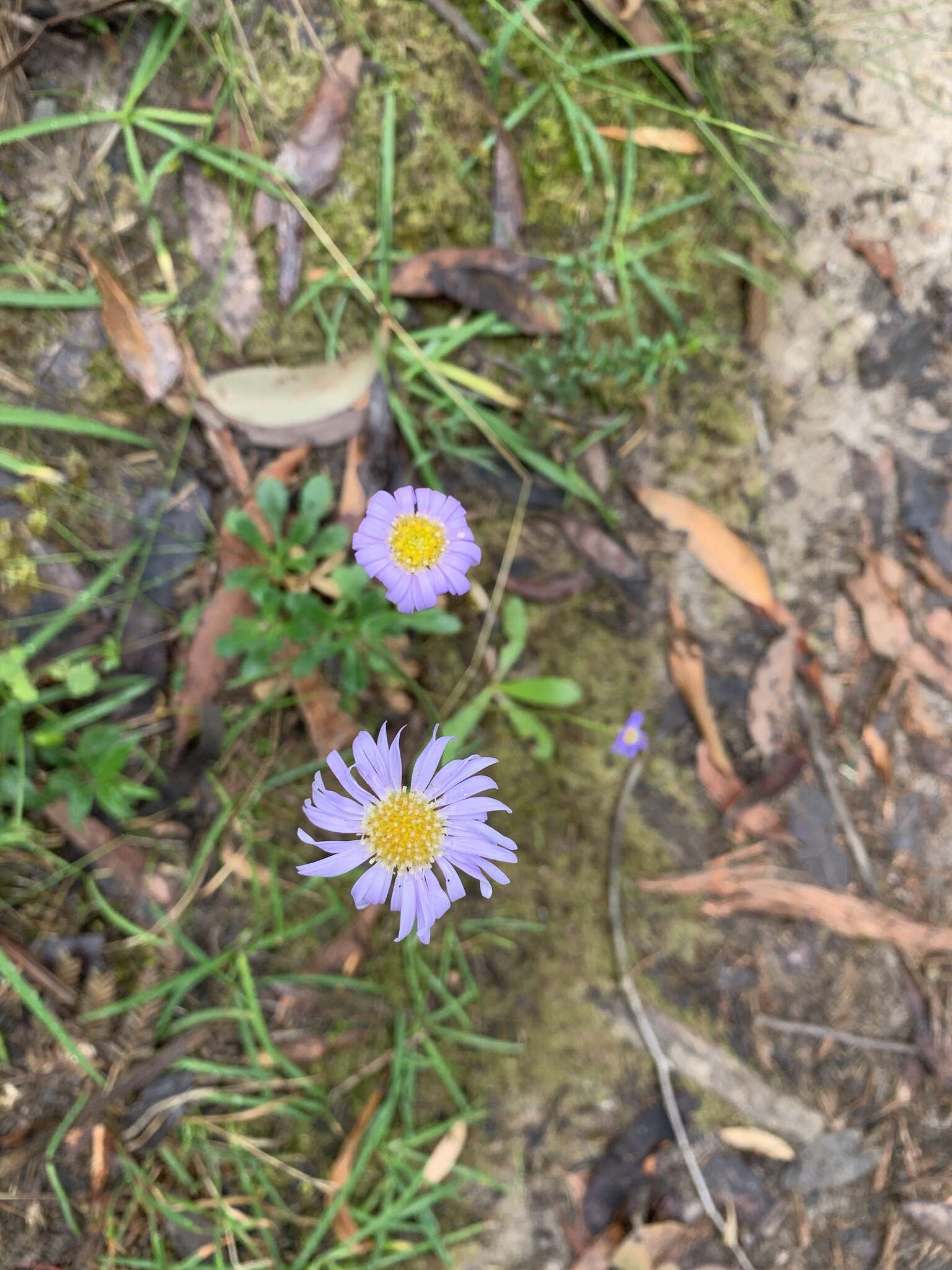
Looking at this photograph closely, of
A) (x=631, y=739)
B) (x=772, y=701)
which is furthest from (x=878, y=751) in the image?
(x=631, y=739)

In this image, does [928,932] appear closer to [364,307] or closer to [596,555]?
[596,555]

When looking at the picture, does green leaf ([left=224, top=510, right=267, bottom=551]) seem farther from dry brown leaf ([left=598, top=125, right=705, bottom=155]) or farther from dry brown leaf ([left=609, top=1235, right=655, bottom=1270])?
dry brown leaf ([left=609, top=1235, right=655, bottom=1270])

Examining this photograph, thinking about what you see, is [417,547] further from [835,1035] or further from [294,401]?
[835,1035]

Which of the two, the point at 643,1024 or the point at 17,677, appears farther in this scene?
the point at 643,1024

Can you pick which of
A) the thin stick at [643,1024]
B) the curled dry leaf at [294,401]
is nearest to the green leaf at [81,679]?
the curled dry leaf at [294,401]

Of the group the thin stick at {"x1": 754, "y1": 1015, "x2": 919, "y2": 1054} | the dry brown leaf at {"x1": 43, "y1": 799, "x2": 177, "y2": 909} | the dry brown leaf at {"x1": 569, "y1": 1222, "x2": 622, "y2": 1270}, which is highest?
the dry brown leaf at {"x1": 43, "y1": 799, "x2": 177, "y2": 909}

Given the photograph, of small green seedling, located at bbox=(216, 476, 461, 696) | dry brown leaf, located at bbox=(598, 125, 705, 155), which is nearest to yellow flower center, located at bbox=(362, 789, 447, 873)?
small green seedling, located at bbox=(216, 476, 461, 696)
